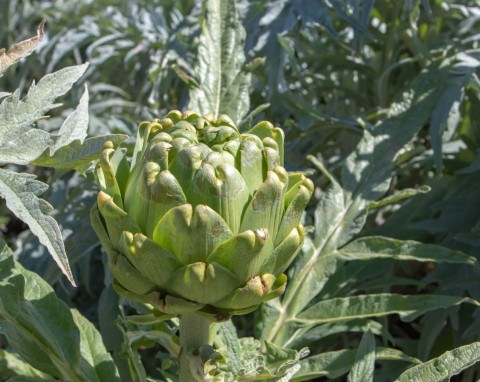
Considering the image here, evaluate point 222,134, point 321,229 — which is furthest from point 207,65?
point 222,134

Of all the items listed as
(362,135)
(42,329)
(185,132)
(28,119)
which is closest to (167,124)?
(185,132)

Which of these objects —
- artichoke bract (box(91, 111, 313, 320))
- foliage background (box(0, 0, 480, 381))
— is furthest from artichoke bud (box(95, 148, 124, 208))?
foliage background (box(0, 0, 480, 381))

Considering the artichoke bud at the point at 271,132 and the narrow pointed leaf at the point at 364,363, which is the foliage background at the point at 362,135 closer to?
the narrow pointed leaf at the point at 364,363

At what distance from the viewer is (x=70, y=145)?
0.69m

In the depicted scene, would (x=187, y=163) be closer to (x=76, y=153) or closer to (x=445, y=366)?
(x=76, y=153)

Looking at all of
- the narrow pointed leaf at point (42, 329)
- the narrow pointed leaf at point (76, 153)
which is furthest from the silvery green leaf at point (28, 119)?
the narrow pointed leaf at point (42, 329)

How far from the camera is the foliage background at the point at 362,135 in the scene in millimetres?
976

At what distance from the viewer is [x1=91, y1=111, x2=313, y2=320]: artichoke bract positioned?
0.60m

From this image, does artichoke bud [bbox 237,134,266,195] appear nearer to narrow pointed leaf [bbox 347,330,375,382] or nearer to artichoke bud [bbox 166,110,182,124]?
artichoke bud [bbox 166,110,182,124]

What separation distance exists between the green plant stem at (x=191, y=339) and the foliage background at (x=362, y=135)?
9 cm

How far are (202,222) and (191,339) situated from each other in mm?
162

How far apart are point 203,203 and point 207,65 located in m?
0.43

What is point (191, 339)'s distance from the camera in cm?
70

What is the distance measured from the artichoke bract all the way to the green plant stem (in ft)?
0.19
